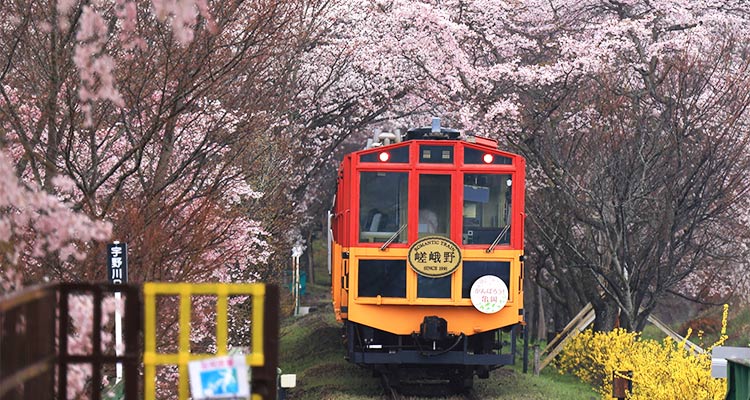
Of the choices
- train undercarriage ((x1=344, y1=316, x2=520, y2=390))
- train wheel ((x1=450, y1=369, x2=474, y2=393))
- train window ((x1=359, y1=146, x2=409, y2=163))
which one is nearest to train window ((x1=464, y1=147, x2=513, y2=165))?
train window ((x1=359, y1=146, x2=409, y2=163))

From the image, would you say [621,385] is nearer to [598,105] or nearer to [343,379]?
[343,379]

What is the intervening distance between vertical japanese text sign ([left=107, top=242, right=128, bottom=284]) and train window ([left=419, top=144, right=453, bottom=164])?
175 inches

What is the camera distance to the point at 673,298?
30.3 meters

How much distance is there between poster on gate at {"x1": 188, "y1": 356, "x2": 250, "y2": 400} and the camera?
436cm

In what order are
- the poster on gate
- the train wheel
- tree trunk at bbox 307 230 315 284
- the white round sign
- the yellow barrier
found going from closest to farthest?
1. the poster on gate
2. the yellow barrier
3. the white round sign
4. the train wheel
5. tree trunk at bbox 307 230 315 284

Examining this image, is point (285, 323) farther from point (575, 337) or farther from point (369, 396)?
point (369, 396)

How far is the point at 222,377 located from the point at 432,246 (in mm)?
8688

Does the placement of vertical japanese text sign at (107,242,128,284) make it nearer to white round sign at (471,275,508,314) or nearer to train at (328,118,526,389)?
train at (328,118,526,389)

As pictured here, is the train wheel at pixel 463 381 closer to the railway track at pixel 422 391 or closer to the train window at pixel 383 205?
the railway track at pixel 422 391

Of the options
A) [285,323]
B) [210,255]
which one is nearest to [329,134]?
[285,323]

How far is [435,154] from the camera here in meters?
13.1

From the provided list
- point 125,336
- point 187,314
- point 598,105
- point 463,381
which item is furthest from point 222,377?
point 598,105

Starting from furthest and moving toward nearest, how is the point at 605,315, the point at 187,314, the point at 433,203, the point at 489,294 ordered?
the point at 605,315 < the point at 433,203 < the point at 489,294 < the point at 187,314

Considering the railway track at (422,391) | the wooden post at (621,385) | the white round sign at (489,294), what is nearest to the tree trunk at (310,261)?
the railway track at (422,391)
